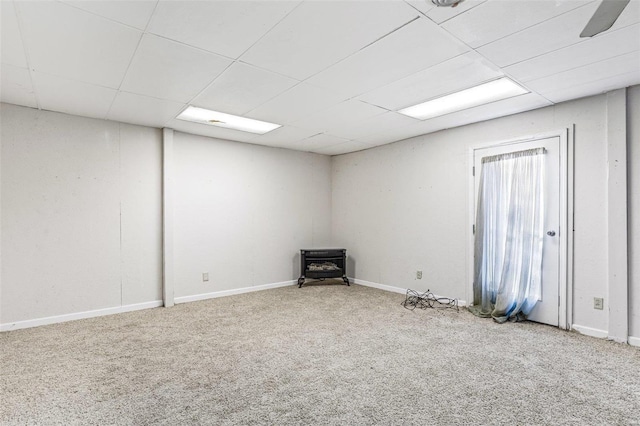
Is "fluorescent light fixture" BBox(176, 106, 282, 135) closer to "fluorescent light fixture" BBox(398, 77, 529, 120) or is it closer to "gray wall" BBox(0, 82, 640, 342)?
"gray wall" BBox(0, 82, 640, 342)

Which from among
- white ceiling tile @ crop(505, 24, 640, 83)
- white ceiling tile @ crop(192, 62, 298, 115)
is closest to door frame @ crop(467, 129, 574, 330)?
white ceiling tile @ crop(505, 24, 640, 83)

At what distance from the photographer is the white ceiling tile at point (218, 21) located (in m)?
1.76

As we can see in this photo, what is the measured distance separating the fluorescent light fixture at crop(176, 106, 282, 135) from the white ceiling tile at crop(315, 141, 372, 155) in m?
1.36

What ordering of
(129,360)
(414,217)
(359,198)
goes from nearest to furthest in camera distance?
(129,360) → (414,217) → (359,198)

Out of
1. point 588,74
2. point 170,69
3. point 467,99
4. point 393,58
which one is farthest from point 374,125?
point 170,69

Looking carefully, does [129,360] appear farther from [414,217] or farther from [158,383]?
[414,217]

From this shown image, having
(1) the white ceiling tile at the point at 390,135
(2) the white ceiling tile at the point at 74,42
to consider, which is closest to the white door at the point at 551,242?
(1) the white ceiling tile at the point at 390,135

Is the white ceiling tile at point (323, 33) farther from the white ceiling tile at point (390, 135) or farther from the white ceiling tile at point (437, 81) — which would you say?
the white ceiling tile at point (390, 135)

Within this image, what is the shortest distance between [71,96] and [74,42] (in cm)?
122

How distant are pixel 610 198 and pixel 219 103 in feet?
12.8

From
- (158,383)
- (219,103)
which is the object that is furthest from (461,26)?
(158,383)

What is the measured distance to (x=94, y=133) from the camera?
3793 millimetres

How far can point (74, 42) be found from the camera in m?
2.14

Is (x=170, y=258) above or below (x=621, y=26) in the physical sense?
below
